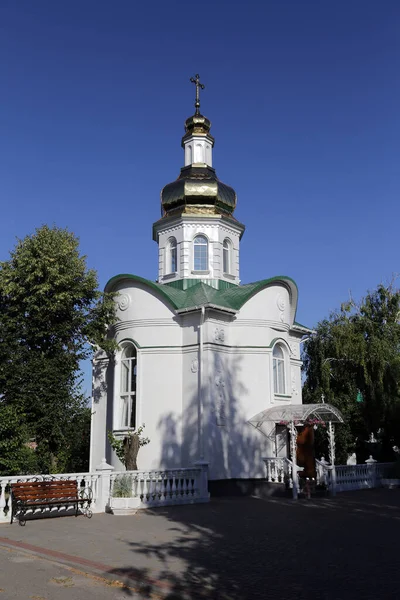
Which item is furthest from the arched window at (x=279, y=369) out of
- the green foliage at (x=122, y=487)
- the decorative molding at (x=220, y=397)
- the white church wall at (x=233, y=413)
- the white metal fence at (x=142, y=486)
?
the green foliage at (x=122, y=487)

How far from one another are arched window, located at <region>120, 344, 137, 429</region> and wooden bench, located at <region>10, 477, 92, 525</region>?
594 cm

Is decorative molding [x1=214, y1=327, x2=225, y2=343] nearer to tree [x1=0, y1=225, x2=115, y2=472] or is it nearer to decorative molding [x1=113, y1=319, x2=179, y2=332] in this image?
decorative molding [x1=113, y1=319, x2=179, y2=332]

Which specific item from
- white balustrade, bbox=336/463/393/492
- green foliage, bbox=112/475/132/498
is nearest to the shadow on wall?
white balustrade, bbox=336/463/393/492

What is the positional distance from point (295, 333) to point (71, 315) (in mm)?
7860

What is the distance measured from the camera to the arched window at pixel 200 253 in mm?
21609

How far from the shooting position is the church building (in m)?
17.7

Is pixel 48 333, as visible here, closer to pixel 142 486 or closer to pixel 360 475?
pixel 142 486

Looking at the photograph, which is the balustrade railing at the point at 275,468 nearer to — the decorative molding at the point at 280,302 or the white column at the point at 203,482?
the white column at the point at 203,482

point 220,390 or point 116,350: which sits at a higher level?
point 116,350

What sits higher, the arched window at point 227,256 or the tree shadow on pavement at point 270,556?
the arched window at point 227,256

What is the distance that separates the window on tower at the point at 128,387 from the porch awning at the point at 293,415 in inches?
148

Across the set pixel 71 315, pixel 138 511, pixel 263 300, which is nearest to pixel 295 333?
pixel 263 300

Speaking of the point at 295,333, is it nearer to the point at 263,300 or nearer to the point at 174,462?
the point at 263,300

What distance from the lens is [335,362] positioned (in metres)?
24.6
